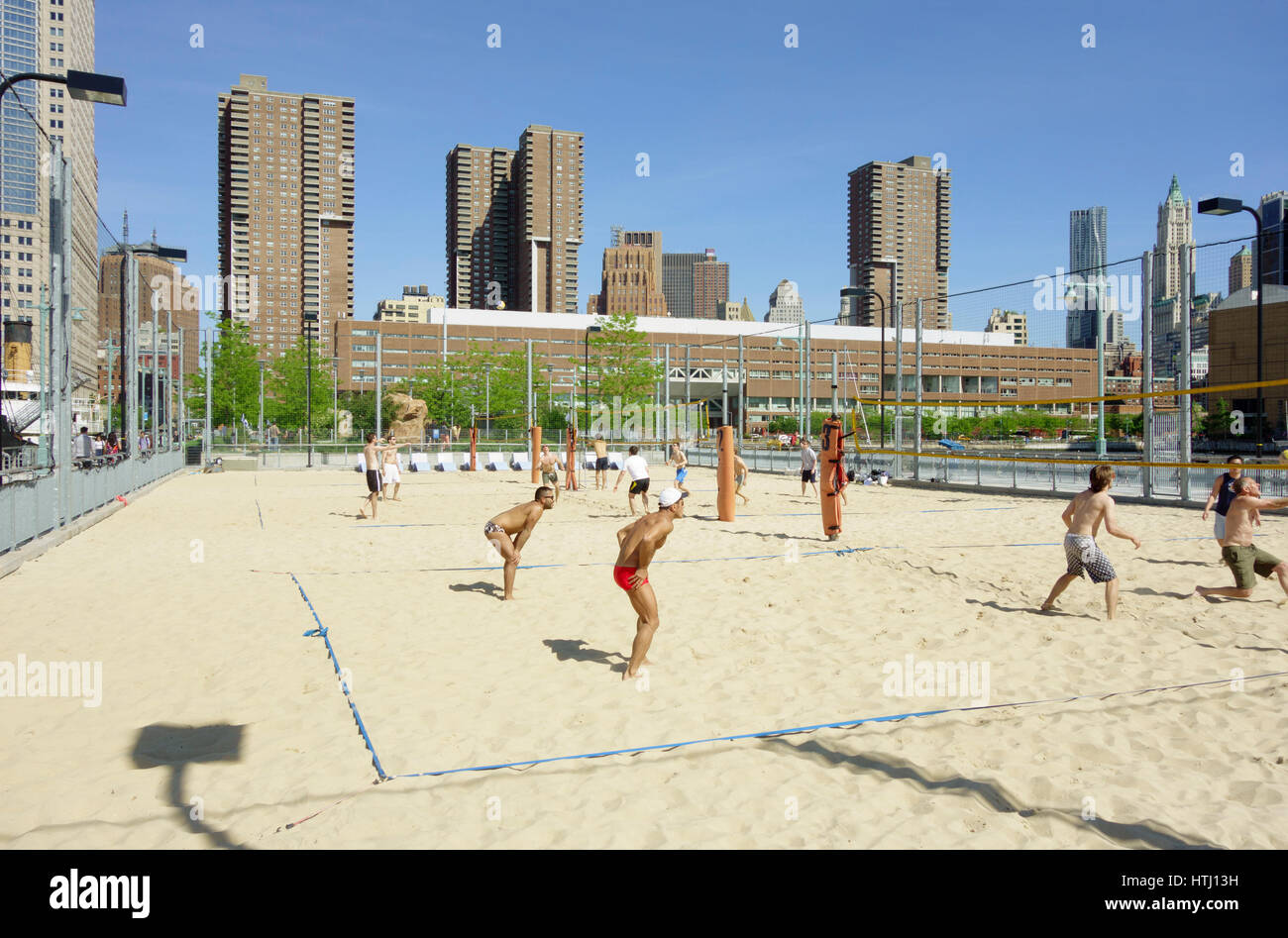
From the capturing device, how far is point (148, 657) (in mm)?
6328

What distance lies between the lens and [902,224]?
175 m

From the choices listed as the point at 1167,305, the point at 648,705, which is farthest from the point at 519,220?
the point at 648,705

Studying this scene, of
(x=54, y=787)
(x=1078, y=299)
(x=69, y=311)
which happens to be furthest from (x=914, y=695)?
(x=1078, y=299)

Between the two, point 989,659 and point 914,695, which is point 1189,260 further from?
point 914,695

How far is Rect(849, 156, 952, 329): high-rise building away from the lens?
13375cm

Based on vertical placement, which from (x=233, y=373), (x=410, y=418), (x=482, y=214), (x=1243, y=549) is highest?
(x=482, y=214)

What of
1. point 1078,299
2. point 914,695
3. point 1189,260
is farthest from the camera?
point 1078,299

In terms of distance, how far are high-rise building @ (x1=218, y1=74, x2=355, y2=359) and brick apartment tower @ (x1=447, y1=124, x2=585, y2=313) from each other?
106 feet

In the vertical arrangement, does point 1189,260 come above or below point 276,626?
above

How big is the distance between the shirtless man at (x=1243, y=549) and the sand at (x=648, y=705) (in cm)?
18

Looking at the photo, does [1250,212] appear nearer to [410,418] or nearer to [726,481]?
[726,481]

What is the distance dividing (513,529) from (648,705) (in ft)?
12.3
